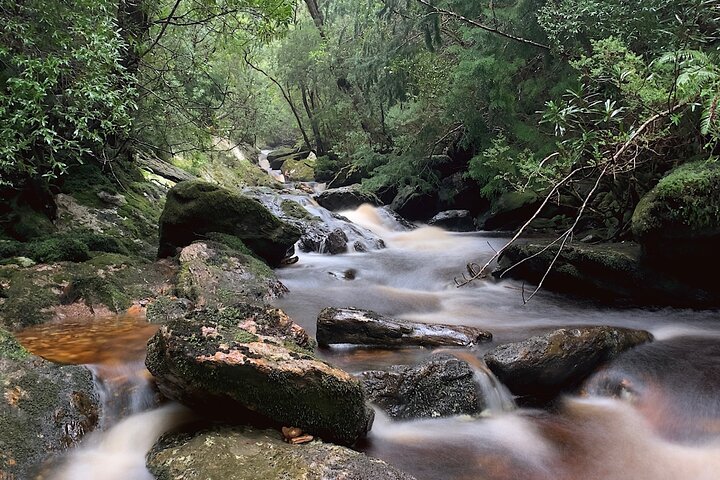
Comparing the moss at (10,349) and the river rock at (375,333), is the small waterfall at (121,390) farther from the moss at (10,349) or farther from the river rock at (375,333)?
the river rock at (375,333)

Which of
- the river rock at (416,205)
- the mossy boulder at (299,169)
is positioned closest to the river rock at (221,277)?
the river rock at (416,205)

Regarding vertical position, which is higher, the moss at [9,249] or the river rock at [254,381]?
the moss at [9,249]

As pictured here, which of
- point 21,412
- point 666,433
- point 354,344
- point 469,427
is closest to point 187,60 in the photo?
point 354,344

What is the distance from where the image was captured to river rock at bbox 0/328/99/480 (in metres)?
2.79

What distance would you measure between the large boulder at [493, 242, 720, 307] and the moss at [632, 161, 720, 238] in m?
0.69

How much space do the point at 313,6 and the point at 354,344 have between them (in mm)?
17328

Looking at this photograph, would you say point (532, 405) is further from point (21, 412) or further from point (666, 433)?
point (21, 412)

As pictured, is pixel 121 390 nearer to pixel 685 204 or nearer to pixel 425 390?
pixel 425 390

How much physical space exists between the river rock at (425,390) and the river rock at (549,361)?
34cm

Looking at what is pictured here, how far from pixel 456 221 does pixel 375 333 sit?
31.1 feet

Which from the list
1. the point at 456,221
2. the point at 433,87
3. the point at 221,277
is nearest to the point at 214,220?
the point at 221,277

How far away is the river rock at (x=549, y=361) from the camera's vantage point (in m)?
4.12

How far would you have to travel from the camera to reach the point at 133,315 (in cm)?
558

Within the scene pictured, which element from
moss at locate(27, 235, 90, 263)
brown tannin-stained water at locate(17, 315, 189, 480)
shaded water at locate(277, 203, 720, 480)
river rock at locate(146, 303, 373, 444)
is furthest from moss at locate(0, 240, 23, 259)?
river rock at locate(146, 303, 373, 444)
